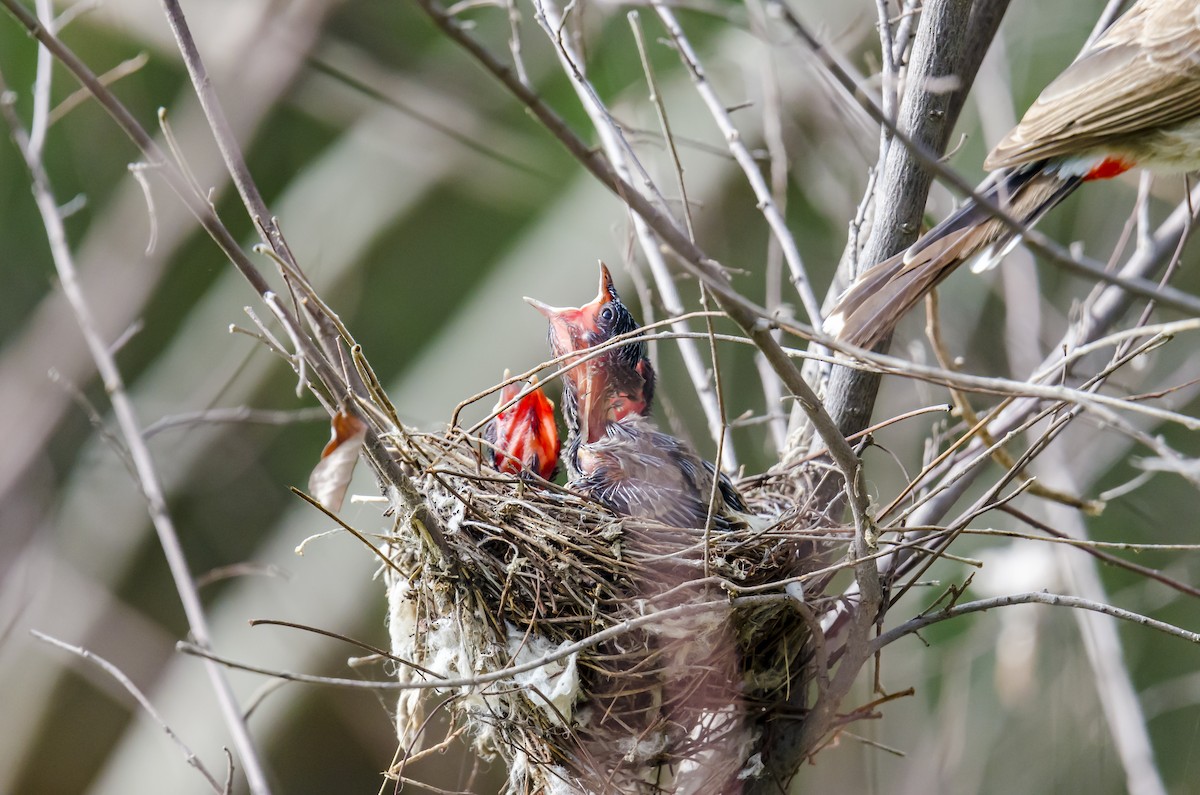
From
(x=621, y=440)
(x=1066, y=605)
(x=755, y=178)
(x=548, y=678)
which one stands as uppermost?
(x=755, y=178)

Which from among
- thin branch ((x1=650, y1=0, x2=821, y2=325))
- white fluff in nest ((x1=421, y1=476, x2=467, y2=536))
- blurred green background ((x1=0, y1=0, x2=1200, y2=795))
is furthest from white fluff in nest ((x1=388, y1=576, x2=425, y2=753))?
blurred green background ((x1=0, y1=0, x2=1200, y2=795))

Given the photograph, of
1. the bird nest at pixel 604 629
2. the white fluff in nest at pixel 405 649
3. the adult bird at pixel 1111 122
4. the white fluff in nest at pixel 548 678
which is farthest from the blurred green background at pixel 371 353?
the white fluff in nest at pixel 548 678

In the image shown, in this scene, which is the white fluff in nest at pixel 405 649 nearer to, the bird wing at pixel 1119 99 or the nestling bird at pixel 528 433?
the nestling bird at pixel 528 433

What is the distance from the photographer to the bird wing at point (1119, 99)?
2.54 m

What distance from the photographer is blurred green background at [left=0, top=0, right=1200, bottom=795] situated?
5277 mm

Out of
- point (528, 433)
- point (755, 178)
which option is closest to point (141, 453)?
point (528, 433)

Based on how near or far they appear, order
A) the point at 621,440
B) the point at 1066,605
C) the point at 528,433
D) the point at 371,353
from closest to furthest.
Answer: the point at 1066,605
the point at 621,440
the point at 528,433
the point at 371,353

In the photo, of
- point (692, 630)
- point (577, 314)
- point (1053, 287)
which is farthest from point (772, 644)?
point (1053, 287)

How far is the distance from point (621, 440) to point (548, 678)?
34.1 inches

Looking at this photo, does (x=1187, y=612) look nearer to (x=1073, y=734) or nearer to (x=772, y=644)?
(x=1073, y=734)

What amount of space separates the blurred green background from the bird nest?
7.25 ft

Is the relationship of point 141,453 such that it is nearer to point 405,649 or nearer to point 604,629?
point 405,649

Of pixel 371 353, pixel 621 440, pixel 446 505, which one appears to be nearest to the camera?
pixel 446 505

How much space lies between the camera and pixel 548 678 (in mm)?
2143
